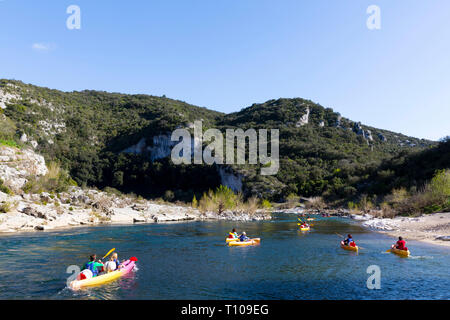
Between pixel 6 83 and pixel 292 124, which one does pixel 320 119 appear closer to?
pixel 292 124

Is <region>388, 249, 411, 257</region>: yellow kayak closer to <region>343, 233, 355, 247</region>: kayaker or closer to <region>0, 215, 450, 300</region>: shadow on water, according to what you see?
<region>0, 215, 450, 300</region>: shadow on water

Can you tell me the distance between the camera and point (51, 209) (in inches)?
1740

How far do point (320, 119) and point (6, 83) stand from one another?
125 metres

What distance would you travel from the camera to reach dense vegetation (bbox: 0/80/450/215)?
8338cm

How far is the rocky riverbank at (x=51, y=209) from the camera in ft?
127

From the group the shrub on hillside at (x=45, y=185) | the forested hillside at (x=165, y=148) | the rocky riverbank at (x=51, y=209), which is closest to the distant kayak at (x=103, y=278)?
the rocky riverbank at (x=51, y=209)

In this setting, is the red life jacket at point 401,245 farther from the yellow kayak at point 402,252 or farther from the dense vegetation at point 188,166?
the dense vegetation at point 188,166

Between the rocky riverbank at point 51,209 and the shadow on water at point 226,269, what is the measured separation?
877cm

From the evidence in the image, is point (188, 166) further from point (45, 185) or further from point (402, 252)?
point (402, 252)

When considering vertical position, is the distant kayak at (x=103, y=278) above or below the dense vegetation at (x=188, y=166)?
below

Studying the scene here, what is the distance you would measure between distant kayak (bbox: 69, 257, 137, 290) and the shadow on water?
375 mm

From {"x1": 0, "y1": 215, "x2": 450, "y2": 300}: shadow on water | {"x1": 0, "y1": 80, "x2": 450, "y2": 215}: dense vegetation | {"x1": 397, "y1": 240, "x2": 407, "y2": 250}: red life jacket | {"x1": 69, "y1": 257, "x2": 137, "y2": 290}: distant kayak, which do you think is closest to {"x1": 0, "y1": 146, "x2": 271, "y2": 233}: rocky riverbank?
{"x1": 0, "y1": 215, "x2": 450, "y2": 300}: shadow on water
